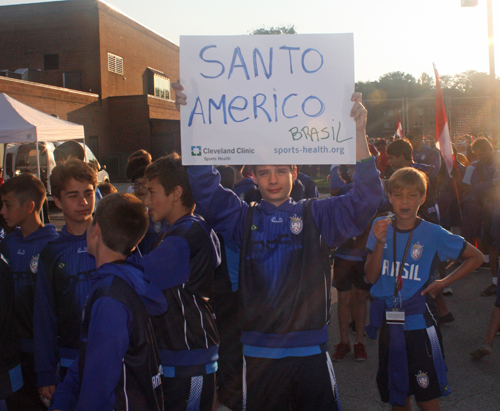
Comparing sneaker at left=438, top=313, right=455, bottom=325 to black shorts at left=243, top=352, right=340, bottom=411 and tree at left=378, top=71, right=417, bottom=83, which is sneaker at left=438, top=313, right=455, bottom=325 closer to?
black shorts at left=243, top=352, right=340, bottom=411

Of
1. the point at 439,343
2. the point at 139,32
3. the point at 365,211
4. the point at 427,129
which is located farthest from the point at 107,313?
the point at 427,129

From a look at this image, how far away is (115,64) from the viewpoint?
31.8m

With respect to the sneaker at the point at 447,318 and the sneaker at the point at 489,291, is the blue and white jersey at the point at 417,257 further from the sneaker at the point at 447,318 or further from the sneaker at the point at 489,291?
the sneaker at the point at 489,291

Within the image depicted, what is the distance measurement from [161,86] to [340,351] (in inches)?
1490

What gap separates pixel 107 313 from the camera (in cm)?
188

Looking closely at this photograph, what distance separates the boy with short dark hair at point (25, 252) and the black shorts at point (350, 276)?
2687mm

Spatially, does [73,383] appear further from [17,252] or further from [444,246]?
[444,246]

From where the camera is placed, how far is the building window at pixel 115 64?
102 feet

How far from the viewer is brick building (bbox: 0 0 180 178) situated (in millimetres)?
29594

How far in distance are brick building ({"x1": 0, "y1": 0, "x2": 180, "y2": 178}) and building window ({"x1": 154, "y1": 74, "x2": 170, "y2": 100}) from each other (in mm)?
5212

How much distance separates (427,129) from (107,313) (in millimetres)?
59099

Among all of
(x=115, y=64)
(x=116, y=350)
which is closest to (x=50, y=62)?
(x=115, y=64)

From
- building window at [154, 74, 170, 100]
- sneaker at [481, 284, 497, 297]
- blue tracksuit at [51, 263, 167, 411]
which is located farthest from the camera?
building window at [154, 74, 170, 100]

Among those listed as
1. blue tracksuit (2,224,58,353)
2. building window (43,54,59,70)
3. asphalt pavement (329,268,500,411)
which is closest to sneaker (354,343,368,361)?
asphalt pavement (329,268,500,411)
